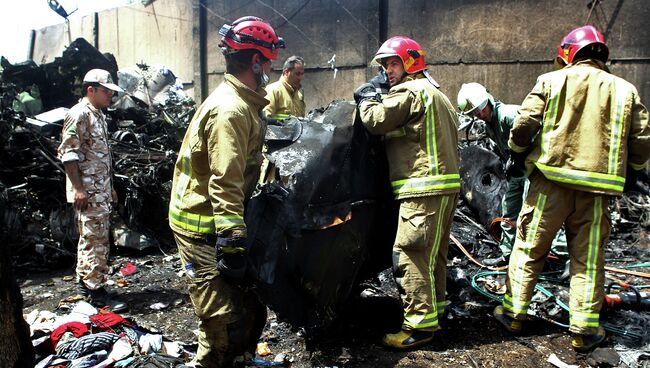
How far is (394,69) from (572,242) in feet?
5.47

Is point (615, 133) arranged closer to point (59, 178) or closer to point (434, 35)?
point (434, 35)

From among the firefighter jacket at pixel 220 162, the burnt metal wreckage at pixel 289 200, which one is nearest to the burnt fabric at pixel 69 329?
the burnt metal wreckage at pixel 289 200

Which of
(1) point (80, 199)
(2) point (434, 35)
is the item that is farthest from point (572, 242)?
(2) point (434, 35)

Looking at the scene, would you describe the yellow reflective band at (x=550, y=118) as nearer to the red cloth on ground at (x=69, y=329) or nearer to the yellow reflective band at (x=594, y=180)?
the yellow reflective band at (x=594, y=180)

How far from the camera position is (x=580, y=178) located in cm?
314

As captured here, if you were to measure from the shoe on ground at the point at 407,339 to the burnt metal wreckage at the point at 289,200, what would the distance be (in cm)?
40

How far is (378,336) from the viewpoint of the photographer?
342 cm

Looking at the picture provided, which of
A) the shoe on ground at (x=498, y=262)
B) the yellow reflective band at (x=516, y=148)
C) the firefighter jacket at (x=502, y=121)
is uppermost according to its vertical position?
the firefighter jacket at (x=502, y=121)

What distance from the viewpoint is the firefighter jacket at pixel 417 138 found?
3107 millimetres

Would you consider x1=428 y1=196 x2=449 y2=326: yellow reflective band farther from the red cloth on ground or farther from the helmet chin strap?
the red cloth on ground

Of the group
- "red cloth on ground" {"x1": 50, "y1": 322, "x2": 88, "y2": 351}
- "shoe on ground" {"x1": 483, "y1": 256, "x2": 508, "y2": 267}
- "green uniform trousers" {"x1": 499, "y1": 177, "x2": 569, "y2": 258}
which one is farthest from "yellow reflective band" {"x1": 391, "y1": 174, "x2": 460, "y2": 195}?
"red cloth on ground" {"x1": 50, "y1": 322, "x2": 88, "y2": 351}

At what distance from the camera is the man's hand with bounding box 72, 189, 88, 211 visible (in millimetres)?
3991

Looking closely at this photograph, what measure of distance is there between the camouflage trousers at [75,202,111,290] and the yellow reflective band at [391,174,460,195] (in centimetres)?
252

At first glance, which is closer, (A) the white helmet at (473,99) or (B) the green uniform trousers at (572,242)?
(B) the green uniform trousers at (572,242)
